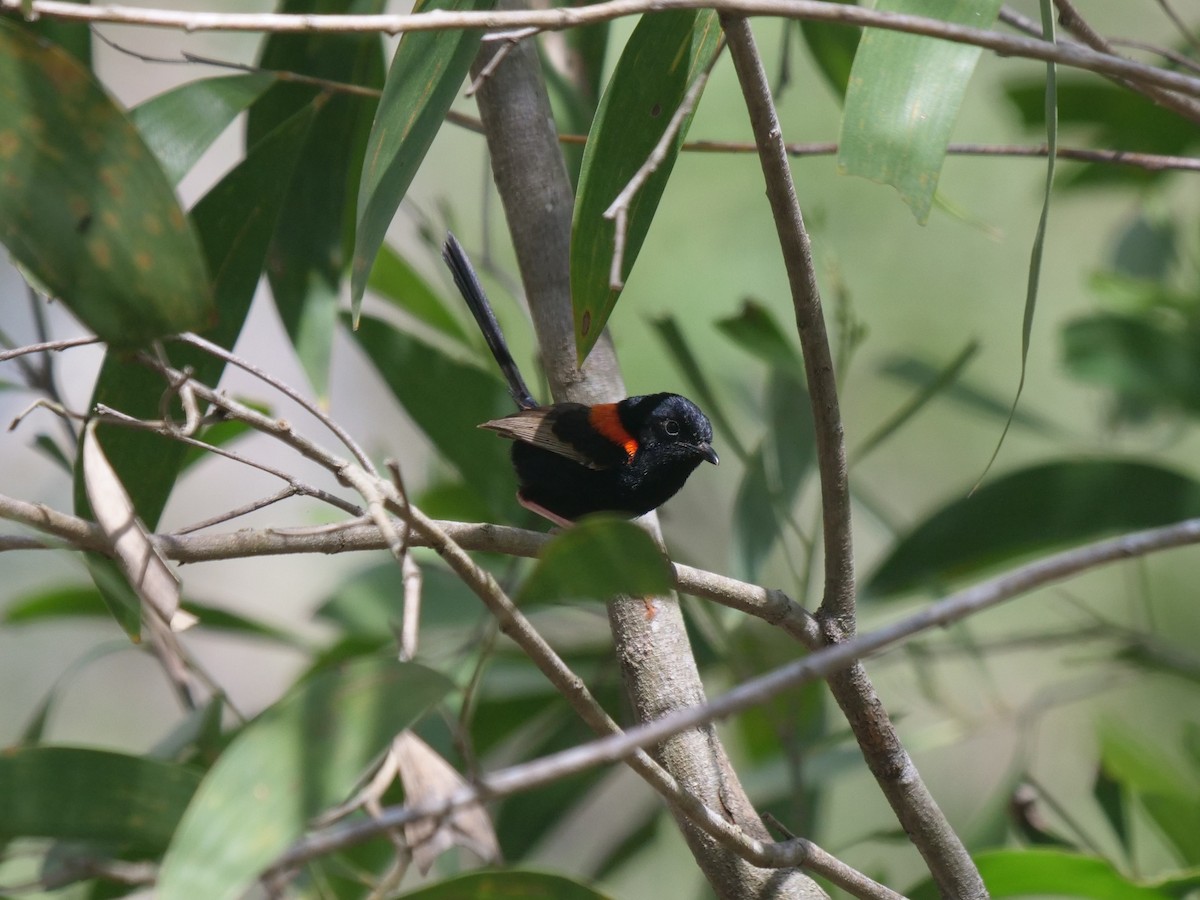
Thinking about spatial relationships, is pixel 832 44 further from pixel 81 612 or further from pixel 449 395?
pixel 81 612

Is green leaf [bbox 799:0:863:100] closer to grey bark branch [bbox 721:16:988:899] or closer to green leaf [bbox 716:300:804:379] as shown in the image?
green leaf [bbox 716:300:804:379]

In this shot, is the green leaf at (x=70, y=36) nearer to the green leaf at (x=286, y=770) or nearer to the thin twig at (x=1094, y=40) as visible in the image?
the green leaf at (x=286, y=770)

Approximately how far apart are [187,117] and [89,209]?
1036 mm

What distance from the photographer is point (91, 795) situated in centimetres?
135

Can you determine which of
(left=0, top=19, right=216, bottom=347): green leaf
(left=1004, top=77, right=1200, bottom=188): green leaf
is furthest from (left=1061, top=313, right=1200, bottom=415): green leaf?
(left=0, top=19, right=216, bottom=347): green leaf

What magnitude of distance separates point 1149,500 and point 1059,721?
4.46 meters

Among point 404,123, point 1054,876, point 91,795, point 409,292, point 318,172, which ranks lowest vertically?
point 1054,876

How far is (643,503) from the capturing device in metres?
2.68

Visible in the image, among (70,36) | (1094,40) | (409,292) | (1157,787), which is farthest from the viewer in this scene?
(409,292)

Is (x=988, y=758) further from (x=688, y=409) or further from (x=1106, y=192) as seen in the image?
(x=688, y=409)

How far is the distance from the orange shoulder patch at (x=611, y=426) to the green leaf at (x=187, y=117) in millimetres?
870

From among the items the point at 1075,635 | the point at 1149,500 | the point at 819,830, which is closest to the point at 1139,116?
the point at 1149,500

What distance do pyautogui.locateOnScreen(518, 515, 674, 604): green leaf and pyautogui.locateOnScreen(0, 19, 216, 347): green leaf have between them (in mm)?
408

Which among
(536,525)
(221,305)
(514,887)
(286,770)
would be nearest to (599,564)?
(286,770)
